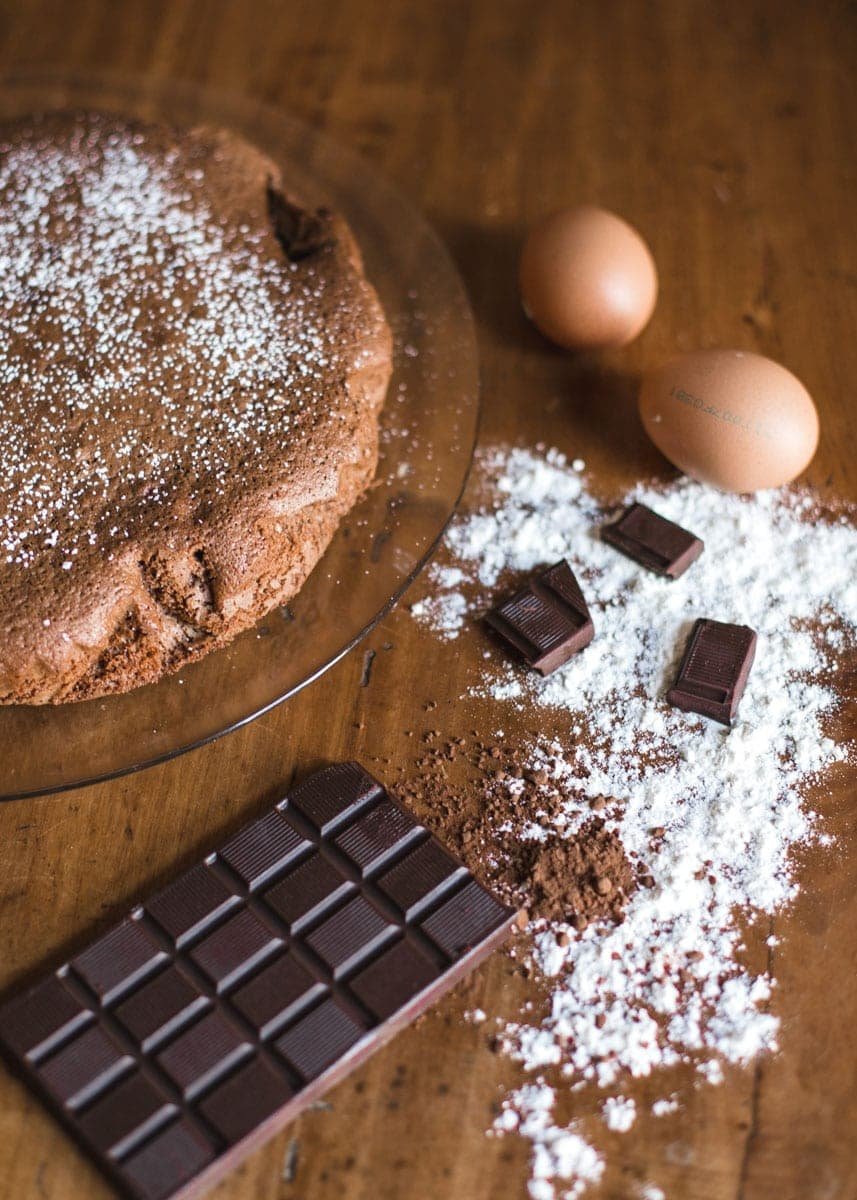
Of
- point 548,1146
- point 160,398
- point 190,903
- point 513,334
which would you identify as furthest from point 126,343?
point 548,1146

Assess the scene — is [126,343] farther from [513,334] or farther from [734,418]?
[734,418]

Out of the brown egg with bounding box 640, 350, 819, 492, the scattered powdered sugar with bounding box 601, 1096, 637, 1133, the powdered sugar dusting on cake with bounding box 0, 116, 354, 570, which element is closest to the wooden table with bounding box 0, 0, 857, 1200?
the scattered powdered sugar with bounding box 601, 1096, 637, 1133

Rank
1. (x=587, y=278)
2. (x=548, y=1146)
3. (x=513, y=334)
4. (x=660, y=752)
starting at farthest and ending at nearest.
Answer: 1. (x=513, y=334)
2. (x=587, y=278)
3. (x=660, y=752)
4. (x=548, y=1146)

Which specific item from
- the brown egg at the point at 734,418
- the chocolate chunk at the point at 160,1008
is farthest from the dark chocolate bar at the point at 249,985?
the brown egg at the point at 734,418

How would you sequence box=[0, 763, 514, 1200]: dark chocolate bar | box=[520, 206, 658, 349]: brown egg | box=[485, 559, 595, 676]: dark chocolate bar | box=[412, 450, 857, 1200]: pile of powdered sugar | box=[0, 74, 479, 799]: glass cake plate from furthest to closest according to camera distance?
box=[520, 206, 658, 349]: brown egg
box=[485, 559, 595, 676]: dark chocolate bar
box=[0, 74, 479, 799]: glass cake plate
box=[412, 450, 857, 1200]: pile of powdered sugar
box=[0, 763, 514, 1200]: dark chocolate bar

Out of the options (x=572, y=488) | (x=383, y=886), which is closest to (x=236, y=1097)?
(x=383, y=886)

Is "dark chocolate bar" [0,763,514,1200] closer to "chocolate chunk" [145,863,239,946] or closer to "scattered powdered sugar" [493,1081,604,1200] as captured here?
"chocolate chunk" [145,863,239,946]

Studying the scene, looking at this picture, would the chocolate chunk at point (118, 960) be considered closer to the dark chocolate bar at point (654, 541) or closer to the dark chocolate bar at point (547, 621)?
the dark chocolate bar at point (547, 621)
